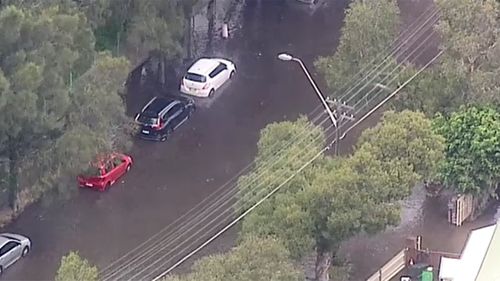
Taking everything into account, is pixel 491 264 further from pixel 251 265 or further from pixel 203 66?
pixel 203 66

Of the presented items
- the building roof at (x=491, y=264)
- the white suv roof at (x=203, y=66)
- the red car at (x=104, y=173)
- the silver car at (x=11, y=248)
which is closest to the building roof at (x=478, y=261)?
the building roof at (x=491, y=264)

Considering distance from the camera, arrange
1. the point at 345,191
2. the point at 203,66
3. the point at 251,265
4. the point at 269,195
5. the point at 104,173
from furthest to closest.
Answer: the point at 203,66 → the point at 104,173 → the point at 269,195 → the point at 345,191 → the point at 251,265

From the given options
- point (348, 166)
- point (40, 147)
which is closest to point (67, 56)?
point (40, 147)

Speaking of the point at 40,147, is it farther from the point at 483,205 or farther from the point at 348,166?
the point at 483,205

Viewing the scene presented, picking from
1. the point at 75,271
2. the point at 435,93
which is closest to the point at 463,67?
the point at 435,93

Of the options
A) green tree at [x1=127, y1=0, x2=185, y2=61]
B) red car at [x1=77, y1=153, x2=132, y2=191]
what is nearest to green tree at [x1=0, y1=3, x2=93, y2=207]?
red car at [x1=77, y1=153, x2=132, y2=191]

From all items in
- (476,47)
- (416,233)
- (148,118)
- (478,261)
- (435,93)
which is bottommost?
(416,233)

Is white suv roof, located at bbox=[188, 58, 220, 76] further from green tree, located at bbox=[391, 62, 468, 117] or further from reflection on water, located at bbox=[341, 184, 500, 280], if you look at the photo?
reflection on water, located at bbox=[341, 184, 500, 280]
